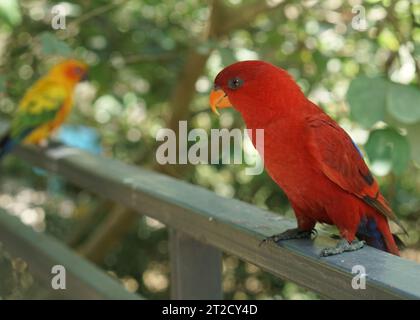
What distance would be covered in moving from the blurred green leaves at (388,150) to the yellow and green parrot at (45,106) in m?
1.37

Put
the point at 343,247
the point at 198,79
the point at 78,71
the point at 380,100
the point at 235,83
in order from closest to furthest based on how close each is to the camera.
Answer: the point at 343,247, the point at 235,83, the point at 380,100, the point at 198,79, the point at 78,71

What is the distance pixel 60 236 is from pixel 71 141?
603 millimetres

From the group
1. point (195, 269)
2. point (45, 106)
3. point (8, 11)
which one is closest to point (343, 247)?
point (195, 269)

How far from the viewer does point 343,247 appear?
3.65ft

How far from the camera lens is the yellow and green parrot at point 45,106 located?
8.29 ft

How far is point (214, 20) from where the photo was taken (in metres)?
2.29

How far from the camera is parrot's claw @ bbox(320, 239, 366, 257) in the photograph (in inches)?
42.8

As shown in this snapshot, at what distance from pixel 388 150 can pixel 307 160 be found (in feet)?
0.97

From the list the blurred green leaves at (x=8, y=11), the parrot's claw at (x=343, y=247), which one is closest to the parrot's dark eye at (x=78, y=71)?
the blurred green leaves at (x=8, y=11)

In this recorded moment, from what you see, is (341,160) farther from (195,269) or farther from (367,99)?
(195,269)

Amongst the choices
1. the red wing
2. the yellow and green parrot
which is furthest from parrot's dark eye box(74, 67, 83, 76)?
the red wing

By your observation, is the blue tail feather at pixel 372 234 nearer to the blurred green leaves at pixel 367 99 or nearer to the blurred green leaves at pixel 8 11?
the blurred green leaves at pixel 367 99

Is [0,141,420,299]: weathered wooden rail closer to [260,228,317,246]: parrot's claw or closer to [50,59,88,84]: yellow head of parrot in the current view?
[260,228,317,246]: parrot's claw
